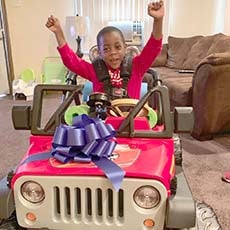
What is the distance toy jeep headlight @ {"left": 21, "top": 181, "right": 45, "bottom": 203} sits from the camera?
1.18 m

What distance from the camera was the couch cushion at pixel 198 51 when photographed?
159 inches

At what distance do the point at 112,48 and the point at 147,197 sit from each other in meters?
1.05

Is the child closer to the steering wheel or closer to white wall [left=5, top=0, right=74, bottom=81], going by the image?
the steering wheel

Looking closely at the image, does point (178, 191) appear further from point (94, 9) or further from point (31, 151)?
point (94, 9)

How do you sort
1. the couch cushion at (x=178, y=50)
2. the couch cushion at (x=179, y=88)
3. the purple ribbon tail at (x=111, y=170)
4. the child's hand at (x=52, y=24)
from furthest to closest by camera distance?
the couch cushion at (x=178, y=50) < the couch cushion at (x=179, y=88) < the child's hand at (x=52, y=24) < the purple ribbon tail at (x=111, y=170)

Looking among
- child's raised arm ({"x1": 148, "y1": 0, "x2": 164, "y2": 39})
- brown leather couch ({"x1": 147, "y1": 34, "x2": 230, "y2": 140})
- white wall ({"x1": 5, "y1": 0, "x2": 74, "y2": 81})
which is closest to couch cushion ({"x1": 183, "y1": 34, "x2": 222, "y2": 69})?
brown leather couch ({"x1": 147, "y1": 34, "x2": 230, "y2": 140})

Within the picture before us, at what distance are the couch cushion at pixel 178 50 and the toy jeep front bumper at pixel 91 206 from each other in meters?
3.27

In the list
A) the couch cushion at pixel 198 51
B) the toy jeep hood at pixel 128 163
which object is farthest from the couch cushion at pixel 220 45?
the toy jeep hood at pixel 128 163

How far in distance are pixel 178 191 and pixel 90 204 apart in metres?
0.33

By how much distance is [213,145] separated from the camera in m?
2.87

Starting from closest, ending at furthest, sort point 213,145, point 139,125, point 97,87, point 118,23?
1. point 139,125
2. point 97,87
3. point 213,145
4. point 118,23

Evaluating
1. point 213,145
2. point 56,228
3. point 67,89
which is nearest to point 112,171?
point 56,228

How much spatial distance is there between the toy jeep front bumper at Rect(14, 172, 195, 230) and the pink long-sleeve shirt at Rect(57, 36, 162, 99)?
0.96 meters

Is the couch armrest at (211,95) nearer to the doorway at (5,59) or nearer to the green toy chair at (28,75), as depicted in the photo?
the green toy chair at (28,75)
